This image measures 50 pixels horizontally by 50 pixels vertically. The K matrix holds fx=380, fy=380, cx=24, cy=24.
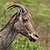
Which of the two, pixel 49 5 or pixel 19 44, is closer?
pixel 19 44

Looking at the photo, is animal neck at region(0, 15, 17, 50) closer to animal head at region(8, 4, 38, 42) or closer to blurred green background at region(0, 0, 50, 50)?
animal head at region(8, 4, 38, 42)

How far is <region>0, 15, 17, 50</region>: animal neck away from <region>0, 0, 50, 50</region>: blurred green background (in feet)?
4.43

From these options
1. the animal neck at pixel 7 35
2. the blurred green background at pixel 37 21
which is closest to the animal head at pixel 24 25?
the animal neck at pixel 7 35

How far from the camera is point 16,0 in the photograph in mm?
21625

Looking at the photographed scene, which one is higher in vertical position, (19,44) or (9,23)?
(9,23)

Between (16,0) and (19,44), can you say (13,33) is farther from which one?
(16,0)

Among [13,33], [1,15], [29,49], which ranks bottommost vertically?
[1,15]

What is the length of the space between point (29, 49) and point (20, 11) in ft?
8.36

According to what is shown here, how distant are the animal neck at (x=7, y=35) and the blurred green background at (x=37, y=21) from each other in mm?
1351

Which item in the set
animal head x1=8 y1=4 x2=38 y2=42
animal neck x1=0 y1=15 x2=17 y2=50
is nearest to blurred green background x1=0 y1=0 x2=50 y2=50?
animal neck x1=0 y1=15 x2=17 y2=50

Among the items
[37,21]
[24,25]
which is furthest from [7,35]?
[37,21]

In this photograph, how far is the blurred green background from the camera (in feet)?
42.8

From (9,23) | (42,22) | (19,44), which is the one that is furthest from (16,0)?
(9,23)

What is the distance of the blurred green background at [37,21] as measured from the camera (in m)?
13.1
